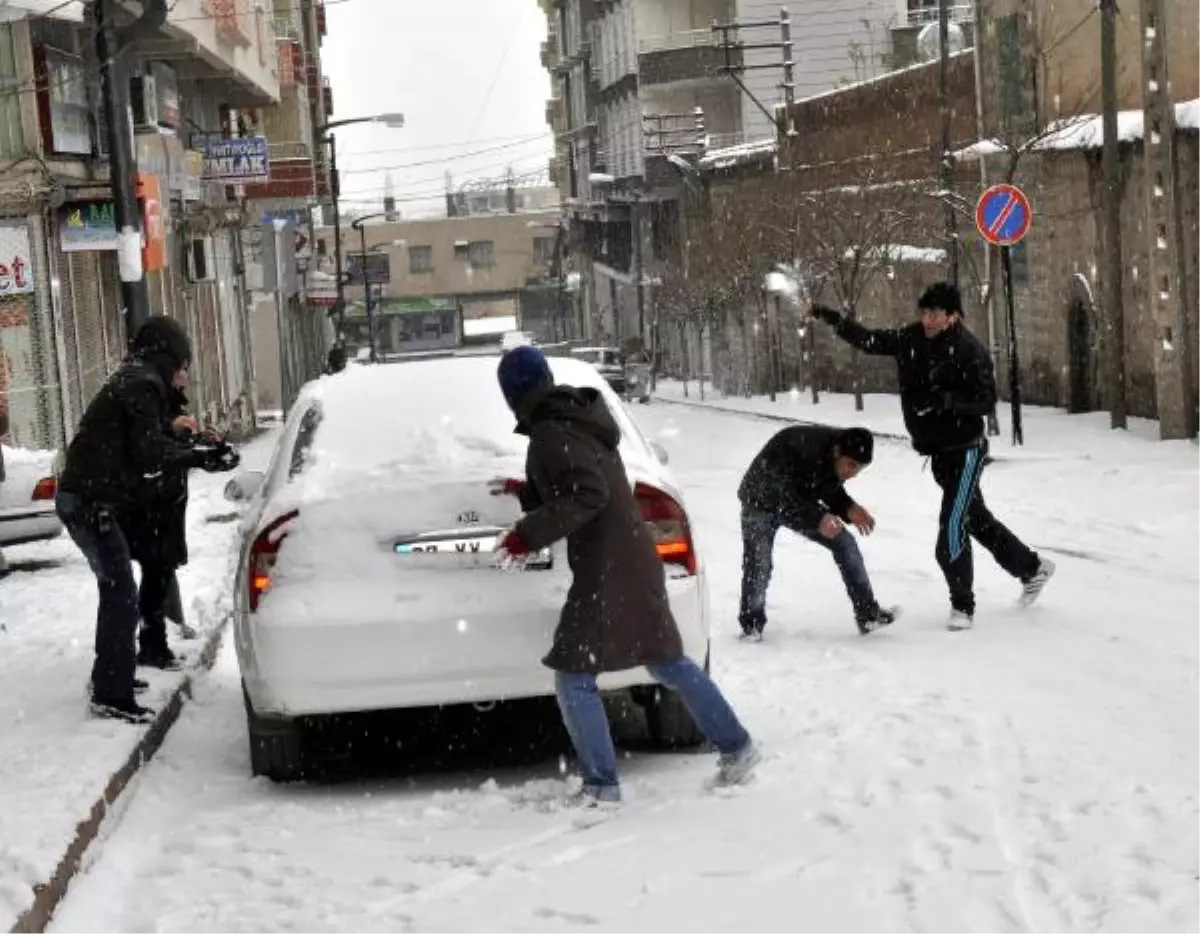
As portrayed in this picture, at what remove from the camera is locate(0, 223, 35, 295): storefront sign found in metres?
22.5

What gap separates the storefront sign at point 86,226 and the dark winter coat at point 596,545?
17.3m

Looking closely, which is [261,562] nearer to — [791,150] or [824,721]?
[824,721]

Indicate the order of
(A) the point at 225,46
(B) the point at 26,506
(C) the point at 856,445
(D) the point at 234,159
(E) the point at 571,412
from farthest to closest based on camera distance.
Result: (D) the point at 234,159 < (A) the point at 225,46 < (B) the point at 26,506 < (C) the point at 856,445 < (E) the point at 571,412

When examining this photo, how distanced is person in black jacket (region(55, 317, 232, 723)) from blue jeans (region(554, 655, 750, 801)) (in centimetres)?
246

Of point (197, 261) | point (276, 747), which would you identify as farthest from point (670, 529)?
point (197, 261)

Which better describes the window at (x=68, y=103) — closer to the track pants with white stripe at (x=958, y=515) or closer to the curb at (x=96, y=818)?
the curb at (x=96, y=818)

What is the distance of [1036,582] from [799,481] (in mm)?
1636

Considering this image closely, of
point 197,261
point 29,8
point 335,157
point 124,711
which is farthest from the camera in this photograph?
point 335,157

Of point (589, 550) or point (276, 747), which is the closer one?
point (589, 550)

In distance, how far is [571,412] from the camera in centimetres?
643

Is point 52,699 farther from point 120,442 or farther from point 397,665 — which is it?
point 397,665

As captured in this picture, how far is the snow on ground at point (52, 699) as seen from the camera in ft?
20.8

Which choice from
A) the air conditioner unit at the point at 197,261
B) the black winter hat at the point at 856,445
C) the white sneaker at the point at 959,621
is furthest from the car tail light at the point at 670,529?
the air conditioner unit at the point at 197,261

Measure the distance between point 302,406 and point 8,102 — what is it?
1679 cm
